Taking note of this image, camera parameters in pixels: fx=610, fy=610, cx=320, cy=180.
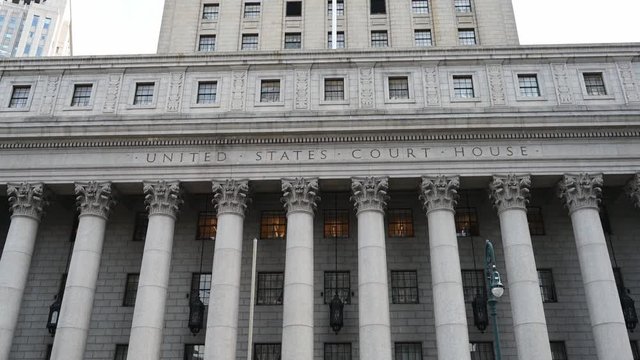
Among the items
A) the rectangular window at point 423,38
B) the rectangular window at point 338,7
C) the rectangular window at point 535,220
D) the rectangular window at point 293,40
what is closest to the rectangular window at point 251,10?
the rectangular window at point 293,40

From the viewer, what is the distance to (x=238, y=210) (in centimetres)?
3198

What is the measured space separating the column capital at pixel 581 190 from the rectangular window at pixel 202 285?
65.5 ft

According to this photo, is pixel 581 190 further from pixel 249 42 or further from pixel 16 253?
pixel 16 253

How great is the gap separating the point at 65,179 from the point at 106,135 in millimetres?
3200

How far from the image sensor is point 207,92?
35562mm

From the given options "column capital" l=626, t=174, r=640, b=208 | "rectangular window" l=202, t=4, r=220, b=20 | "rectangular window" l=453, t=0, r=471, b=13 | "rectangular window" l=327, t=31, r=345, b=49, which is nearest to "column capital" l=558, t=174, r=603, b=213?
"column capital" l=626, t=174, r=640, b=208

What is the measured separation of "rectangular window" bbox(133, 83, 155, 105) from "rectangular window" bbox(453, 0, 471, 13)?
998 inches

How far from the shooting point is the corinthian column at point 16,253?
98.3 feet

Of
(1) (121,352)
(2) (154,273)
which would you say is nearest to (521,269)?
(2) (154,273)

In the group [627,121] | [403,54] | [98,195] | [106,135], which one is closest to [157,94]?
[106,135]

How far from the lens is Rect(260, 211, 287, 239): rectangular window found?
35719 millimetres

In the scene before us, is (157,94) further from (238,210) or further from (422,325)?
(422,325)

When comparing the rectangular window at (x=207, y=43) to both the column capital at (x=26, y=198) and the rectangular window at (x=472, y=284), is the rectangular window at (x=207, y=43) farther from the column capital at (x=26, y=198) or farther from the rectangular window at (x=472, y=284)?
the rectangular window at (x=472, y=284)

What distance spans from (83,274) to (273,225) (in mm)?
10844
